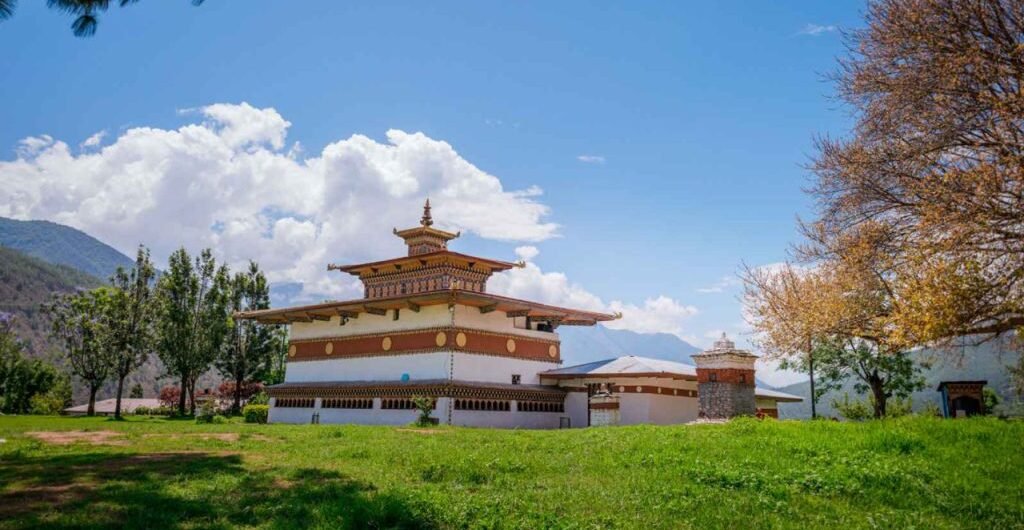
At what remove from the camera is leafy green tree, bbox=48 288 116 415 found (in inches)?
1940

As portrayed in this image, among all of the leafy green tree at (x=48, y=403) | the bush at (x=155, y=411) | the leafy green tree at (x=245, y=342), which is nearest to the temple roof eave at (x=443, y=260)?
the leafy green tree at (x=245, y=342)

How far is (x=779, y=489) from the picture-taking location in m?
9.96

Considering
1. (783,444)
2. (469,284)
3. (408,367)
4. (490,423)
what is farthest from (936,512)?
(469,284)

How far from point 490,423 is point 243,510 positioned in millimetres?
23437

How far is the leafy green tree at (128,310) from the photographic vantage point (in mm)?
49062

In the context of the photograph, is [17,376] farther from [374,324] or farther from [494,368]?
[494,368]

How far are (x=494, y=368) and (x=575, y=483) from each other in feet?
76.0

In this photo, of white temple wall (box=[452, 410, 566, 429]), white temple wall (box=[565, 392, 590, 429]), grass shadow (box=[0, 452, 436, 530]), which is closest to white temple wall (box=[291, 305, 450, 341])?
white temple wall (box=[452, 410, 566, 429])

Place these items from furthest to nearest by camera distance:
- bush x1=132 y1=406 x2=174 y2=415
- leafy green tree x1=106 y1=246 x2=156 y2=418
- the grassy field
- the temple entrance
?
bush x1=132 y1=406 x2=174 y2=415 < leafy green tree x1=106 y1=246 x2=156 y2=418 < the temple entrance < the grassy field

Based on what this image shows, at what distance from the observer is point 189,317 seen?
51531 millimetres

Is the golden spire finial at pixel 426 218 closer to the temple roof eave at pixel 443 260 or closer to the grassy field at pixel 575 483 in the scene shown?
the temple roof eave at pixel 443 260

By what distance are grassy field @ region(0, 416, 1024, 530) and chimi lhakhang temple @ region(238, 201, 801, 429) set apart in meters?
15.4

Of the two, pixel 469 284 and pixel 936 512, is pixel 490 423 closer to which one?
pixel 469 284

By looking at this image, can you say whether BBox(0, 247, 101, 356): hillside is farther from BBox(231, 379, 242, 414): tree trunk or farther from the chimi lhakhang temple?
the chimi lhakhang temple
